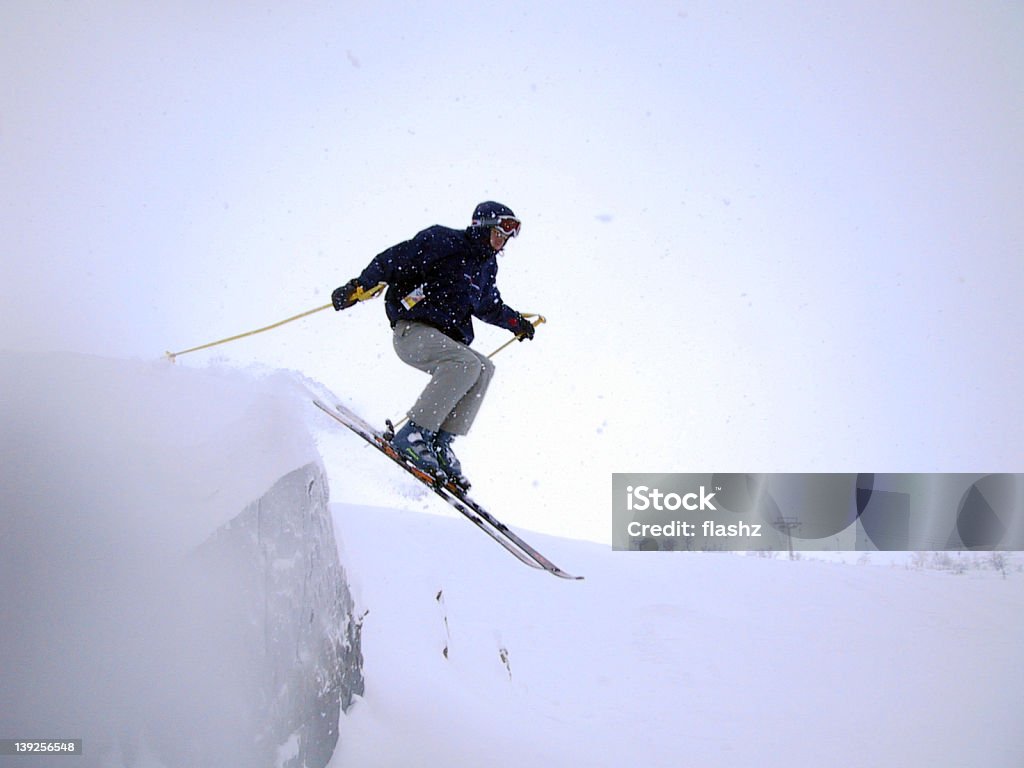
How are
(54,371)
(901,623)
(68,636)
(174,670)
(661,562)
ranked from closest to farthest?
1. (68,636)
2. (174,670)
3. (54,371)
4. (901,623)
5. (661,562)

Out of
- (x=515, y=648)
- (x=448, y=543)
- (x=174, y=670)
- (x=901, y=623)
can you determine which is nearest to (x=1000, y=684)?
(x=901, y=623)

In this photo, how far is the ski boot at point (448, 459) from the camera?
4730mm

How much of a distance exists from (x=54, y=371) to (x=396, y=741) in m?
3.36

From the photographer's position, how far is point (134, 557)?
3.65 m

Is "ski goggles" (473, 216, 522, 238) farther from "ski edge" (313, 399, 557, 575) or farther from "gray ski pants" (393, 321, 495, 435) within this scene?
"ski edge" (313, 399, 557, 575)

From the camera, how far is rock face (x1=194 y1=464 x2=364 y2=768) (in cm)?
402

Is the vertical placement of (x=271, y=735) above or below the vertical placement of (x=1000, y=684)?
above

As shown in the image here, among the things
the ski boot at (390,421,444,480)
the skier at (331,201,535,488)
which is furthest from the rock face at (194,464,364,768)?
the skier at (331,201,535,488)

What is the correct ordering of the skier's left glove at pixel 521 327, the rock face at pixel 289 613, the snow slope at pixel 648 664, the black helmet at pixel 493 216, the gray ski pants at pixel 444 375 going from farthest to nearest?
the snow slope at pixel 648 664, the skier's left glove at pixel 521 327, the black helmet at pixel 493 216, the gray ski pants at pixel 444 375, the rock face at pixel 289 613

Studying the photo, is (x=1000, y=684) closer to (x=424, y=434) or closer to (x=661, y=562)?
(x=661, y=562)

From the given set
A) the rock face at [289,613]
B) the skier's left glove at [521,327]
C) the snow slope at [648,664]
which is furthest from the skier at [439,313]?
the snow slope at [648,664]

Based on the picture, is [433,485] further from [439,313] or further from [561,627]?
[561,627]

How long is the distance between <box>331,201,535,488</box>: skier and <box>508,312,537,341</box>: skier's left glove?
497 mm

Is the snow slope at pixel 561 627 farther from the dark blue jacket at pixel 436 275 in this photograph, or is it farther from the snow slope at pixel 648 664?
the dark blue jacket at pixel 436 275
